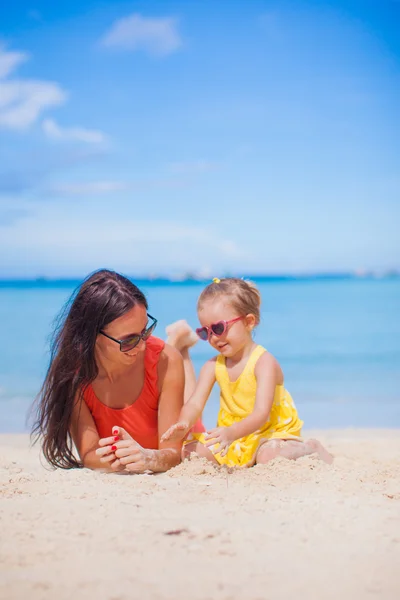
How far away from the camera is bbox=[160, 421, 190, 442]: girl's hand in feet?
12.3

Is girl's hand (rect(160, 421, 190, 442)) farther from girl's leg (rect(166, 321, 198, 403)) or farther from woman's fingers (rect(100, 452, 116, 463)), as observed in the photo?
girl's leg (rect(166, 321, 198, 403))

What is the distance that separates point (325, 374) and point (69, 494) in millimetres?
9021

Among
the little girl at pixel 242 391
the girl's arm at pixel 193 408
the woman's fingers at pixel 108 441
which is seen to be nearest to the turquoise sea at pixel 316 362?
the little girl at pixel 242 391

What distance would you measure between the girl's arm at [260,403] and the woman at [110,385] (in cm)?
39

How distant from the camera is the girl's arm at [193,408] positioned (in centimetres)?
380

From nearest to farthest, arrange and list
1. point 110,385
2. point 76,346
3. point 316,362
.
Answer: point 76,346 → point 110,385 → point 316,362

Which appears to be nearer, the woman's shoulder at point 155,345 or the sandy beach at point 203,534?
the sandy beach at point 203,534

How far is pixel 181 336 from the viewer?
17.1 ft

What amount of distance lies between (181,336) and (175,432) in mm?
1492

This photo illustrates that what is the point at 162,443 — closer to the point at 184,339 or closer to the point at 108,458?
the point at 108,458

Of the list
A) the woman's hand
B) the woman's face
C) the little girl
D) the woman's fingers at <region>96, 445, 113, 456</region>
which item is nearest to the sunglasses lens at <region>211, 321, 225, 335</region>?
the little girl

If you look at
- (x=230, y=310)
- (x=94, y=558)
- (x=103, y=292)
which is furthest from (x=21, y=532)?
(x=230, y=310)

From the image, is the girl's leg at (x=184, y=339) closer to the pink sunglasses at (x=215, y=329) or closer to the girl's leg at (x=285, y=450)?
the pink sunglasses at (x=215, y=329)

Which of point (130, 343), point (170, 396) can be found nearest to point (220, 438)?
point (170, 396)
